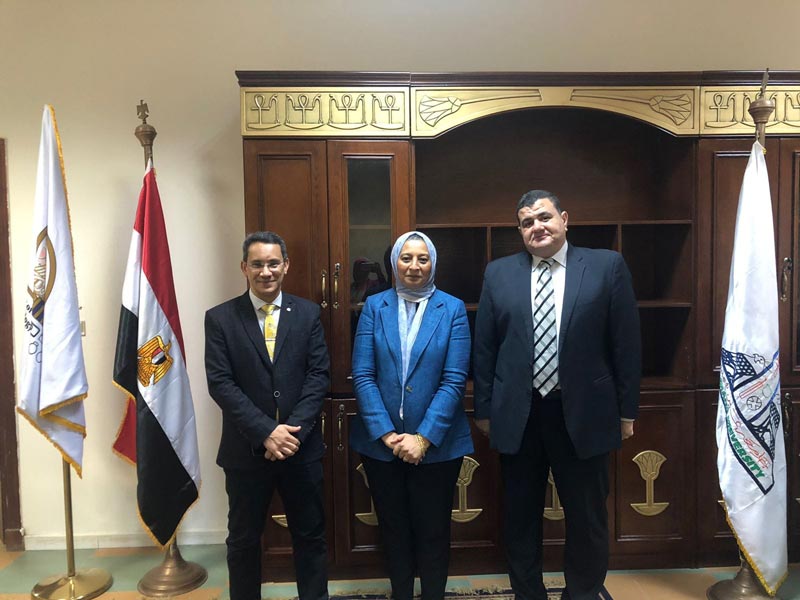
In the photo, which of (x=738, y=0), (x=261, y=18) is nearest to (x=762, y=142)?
(x=738, y=0)

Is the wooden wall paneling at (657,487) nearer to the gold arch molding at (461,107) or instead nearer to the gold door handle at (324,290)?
the gold arch molding at (461,107)

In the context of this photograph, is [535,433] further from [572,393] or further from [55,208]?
[55,208]

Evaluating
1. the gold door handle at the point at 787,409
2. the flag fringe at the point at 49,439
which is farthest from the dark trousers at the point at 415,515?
the gold door handle at the point at 787,409

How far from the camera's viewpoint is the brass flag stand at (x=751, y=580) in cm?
226

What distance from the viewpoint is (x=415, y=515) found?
6.84 ft

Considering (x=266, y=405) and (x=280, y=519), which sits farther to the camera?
(x=280, y=519)

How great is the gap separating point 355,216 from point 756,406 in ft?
6.09

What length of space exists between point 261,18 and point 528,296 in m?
2.01

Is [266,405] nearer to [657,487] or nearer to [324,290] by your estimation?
[324,290]

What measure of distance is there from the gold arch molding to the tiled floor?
80.0 inches

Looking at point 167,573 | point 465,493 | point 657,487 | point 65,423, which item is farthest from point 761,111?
point 167,573

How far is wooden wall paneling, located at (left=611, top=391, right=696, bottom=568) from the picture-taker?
2.59 m

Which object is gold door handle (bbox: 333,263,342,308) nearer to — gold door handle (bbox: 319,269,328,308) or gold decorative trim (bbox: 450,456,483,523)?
gold door handle (bbox: 319,269,328,308)

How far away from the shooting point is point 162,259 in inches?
98.0
